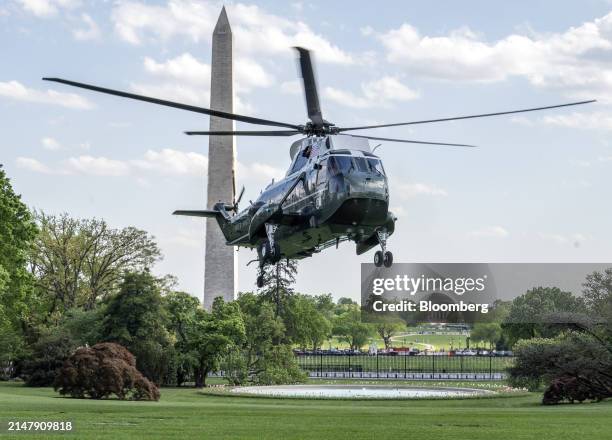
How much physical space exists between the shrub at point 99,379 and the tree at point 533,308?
4314 cm

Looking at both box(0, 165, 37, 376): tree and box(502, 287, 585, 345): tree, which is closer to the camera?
box(0, 165, 37, 376): tree

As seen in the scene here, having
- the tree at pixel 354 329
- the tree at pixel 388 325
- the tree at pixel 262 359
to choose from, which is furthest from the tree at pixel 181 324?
the tree at pixel 388 325

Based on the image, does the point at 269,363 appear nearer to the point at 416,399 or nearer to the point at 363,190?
the point at 416,399

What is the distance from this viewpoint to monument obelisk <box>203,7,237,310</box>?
3039 inches

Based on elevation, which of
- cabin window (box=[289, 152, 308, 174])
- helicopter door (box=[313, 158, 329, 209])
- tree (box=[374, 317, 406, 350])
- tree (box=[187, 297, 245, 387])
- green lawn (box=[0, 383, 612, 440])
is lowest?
green lawn (box=[0, 383, 612, 440])

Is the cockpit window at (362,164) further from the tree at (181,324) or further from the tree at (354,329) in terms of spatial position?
the tree at (354,329)

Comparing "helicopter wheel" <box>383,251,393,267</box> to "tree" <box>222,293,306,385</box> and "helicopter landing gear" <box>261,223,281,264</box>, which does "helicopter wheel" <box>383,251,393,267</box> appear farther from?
"tree" <box>222,293,306,385</box>

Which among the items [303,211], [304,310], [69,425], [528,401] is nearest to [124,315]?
[528,401]

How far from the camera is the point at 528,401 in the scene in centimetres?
4678

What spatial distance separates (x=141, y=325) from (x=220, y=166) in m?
21.9

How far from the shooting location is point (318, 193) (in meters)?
31.5

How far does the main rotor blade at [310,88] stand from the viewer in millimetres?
33000

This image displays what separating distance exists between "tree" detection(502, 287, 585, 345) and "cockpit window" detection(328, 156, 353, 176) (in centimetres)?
5414

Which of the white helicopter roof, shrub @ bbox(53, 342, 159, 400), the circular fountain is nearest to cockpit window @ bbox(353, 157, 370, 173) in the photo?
the white helicopter roof
